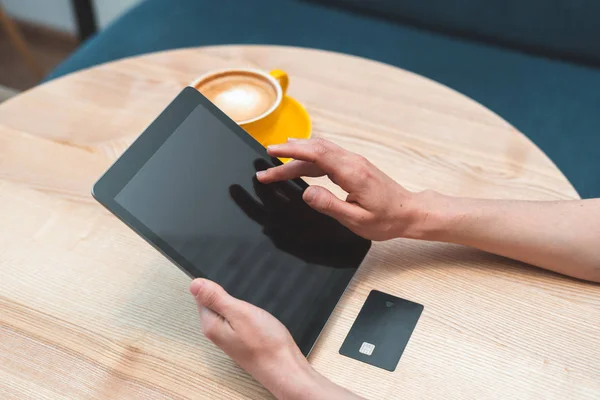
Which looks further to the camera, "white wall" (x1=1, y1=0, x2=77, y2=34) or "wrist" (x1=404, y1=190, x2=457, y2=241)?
"white wall" (x1=1, y1=0, x2=77, y2=34)

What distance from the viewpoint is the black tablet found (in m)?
0.71

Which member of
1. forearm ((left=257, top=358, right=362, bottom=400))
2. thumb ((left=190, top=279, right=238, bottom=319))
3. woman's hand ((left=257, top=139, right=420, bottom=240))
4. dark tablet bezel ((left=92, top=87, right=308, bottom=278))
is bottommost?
forearm ((left=257, top=358, right=362, bottom=400))

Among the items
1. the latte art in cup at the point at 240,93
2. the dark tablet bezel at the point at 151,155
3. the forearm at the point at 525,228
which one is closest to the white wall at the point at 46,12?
the latte art in cup at the point at 240,93

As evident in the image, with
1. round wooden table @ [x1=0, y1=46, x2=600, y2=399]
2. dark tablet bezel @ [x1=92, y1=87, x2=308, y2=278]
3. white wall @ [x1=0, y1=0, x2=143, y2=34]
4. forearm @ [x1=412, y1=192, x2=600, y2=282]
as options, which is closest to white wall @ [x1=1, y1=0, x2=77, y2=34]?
white wall @ [x1=0, y1=0, x2=143, y2=34]

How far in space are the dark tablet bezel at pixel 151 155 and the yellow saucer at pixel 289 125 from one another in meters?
0.13

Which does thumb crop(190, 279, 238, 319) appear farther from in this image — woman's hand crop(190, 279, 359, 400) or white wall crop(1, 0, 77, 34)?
white wall crop(1, 0, 77, 34)

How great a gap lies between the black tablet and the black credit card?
4 centimetres

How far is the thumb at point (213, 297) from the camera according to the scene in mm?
692

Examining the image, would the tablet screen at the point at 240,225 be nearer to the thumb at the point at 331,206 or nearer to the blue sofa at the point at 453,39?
the thumb at the point at 331,206

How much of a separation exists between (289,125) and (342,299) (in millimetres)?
293

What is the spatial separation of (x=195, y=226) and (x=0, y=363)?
0.95 feet

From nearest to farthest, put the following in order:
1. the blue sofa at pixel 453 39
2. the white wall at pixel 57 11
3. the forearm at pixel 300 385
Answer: the forearm at pixel 300 385
the blue sofa at pixel 453 39
the white wall at pixel 57 11

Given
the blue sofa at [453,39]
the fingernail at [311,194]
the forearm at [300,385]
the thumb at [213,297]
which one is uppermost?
the blue sofa at [453,39]

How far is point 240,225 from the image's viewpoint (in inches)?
30.0
